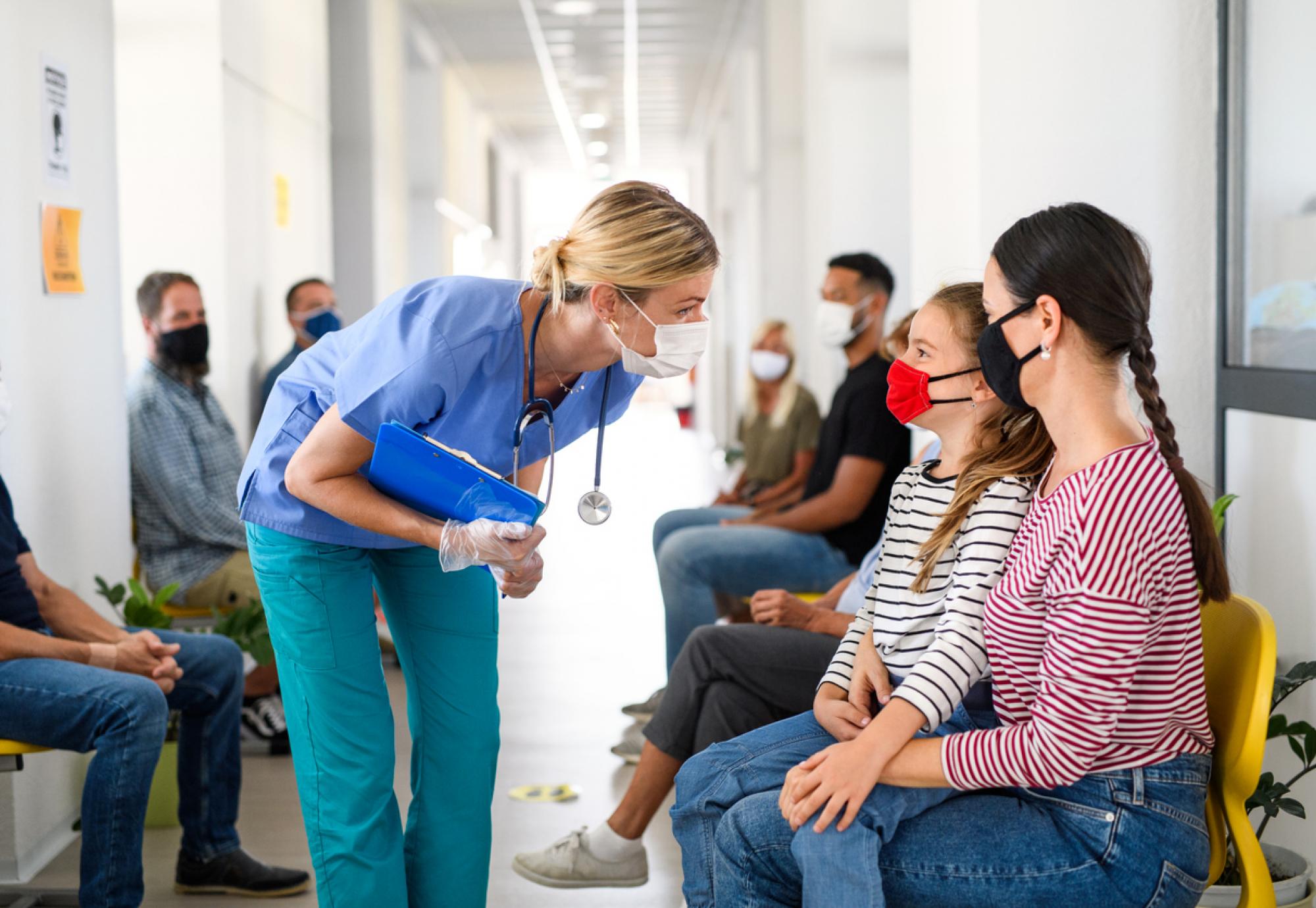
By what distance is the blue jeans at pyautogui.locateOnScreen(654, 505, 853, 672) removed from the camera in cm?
351

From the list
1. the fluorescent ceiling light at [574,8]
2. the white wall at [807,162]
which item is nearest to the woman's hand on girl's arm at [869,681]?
the white wall at [807,162]

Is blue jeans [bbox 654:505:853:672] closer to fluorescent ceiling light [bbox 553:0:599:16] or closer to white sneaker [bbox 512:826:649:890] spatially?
white sneaker [bbox 512:826:649:890]

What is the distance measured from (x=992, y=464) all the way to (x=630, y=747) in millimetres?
1993

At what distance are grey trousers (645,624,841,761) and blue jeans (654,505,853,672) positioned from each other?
102cm

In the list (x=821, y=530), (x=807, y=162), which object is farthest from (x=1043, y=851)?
(x=807, y=162)

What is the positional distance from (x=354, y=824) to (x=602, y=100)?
11751 millimetres

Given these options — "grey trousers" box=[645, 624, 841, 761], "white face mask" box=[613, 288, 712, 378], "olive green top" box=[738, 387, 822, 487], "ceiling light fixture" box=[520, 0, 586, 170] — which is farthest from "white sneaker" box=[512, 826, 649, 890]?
"ceiling light fixture" box=[520, 0, 586, 170]

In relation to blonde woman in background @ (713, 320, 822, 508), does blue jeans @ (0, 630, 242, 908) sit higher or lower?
lower

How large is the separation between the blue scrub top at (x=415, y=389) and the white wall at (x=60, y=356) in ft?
3.54

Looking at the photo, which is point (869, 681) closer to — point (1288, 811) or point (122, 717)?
point (1288, 811)

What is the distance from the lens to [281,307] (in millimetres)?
5730

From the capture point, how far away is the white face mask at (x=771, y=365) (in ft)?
16.8

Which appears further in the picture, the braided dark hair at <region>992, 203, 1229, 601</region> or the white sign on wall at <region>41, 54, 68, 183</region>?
the white sign on wall at <region>41, 54, 68, 183</region>

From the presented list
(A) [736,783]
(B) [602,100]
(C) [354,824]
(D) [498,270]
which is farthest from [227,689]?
(D) [498,270]
